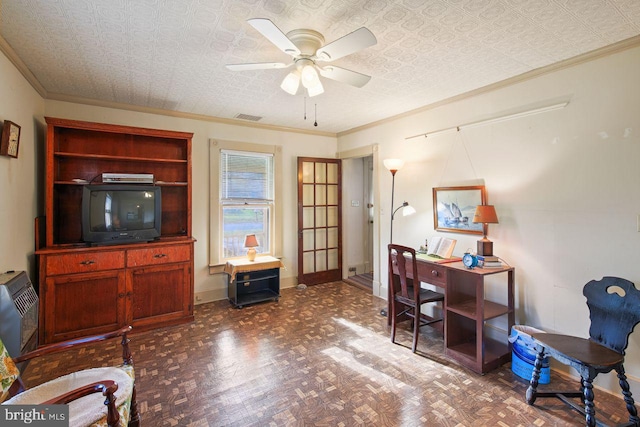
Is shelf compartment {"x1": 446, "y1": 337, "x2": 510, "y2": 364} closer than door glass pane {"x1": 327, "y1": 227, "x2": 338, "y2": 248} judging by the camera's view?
Yes

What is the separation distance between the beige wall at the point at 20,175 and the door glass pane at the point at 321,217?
11.5ft

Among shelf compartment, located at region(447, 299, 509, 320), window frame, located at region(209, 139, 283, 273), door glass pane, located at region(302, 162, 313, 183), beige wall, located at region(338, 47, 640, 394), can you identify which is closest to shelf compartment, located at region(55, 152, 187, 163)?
window frame, located at region(209, 139, 283, 273)

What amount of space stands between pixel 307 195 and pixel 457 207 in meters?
2.42

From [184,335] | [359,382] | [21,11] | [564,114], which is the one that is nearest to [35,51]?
[21,11]

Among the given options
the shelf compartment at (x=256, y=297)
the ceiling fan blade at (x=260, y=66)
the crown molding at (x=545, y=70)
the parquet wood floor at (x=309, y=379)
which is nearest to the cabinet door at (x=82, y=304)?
the parquet wood floor at (x=309, y=379)

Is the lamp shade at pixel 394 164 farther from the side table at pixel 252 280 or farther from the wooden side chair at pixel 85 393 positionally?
the wooden side chair at pixel 85 393

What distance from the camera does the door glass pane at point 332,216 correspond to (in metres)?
5.17

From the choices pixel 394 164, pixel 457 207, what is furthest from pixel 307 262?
pixel 457 207

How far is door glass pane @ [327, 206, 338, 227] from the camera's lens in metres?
5.17

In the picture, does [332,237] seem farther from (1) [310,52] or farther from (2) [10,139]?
(2) [10,139]

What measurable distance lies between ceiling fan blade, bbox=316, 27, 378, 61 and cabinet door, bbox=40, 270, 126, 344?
2975 millimetres

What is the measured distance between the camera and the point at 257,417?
1941 millimetres

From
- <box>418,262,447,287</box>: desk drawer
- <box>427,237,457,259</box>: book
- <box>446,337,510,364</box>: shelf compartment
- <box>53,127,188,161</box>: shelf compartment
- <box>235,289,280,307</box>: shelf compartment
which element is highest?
<box>53,127,188,161</box>: shelf compartment

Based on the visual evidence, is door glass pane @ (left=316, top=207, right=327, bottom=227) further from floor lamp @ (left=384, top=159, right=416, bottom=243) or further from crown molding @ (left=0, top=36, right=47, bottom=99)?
crown molding @ (left=0, top=36, right=47, bottom=99)
